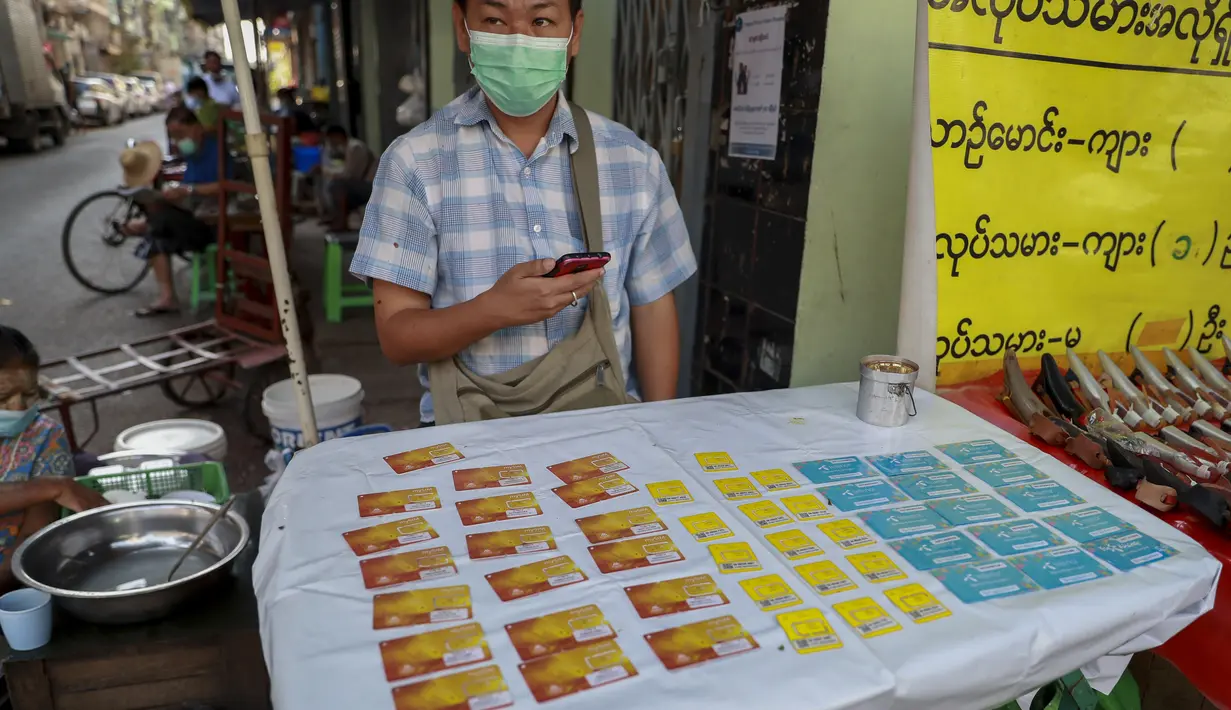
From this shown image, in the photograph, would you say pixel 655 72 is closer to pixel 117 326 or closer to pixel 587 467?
pixel 587 467

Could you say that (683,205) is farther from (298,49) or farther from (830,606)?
(298,49)

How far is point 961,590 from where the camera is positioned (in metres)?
0.97

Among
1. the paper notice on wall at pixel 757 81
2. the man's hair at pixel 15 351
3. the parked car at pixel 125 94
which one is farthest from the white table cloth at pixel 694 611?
the parked car at pixel 125 94

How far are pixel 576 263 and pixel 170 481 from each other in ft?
5.26

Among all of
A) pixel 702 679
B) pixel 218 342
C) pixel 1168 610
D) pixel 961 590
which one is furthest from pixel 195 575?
pixel 218 342

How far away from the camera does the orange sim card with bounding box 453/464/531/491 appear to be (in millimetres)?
1182

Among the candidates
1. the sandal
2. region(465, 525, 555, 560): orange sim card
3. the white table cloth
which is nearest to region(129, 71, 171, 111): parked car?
the sandal

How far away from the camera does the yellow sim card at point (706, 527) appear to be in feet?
3.48

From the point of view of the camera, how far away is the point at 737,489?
1192mm

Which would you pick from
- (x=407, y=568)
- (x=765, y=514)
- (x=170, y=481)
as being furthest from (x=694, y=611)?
(x=170, y=481)

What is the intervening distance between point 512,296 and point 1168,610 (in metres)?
1.06

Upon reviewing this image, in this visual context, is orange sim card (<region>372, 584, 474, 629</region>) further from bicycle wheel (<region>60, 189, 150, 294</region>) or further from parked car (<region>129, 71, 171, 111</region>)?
parked car (<region>129, 71, 171, 111</region>)

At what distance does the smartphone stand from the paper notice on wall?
1.03 meters

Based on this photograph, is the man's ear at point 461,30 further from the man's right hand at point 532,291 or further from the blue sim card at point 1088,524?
the blue sim card at point 1088,524
